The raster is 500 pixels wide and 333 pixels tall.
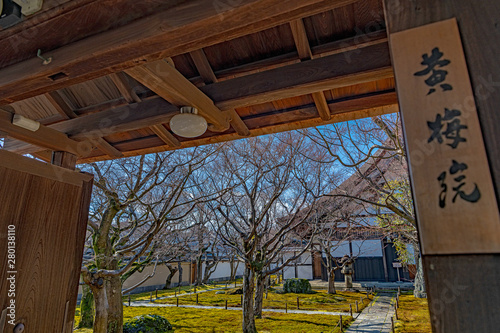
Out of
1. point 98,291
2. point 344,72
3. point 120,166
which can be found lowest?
point 98,291

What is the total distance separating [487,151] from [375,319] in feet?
34.1

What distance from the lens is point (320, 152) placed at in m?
7.75

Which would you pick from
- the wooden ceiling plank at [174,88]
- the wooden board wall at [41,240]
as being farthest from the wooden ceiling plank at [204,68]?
the wooden board wall at [41,240]

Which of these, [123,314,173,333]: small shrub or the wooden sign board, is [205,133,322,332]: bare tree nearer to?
[123,314,173,333]: small shrub

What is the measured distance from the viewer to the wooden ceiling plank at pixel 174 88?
2.11 metres

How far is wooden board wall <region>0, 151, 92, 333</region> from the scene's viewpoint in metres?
2.45

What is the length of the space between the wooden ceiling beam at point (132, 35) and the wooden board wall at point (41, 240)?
0.91 m

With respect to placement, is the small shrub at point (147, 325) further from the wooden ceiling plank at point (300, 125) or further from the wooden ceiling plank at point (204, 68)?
the wooden ceiling plank at point (204, 68)

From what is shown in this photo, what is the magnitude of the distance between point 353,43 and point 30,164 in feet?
9.51

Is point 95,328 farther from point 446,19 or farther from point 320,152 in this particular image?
point 446,19

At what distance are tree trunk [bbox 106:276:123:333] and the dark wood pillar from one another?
7.11 m

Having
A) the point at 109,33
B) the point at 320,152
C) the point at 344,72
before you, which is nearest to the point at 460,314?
the point at 344,72

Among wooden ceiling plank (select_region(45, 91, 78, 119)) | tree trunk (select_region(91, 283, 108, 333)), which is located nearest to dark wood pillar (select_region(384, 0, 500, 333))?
wooden ceiling plank (select_region(45, 91, 78, 119))

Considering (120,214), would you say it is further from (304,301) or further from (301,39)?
(304,301)
